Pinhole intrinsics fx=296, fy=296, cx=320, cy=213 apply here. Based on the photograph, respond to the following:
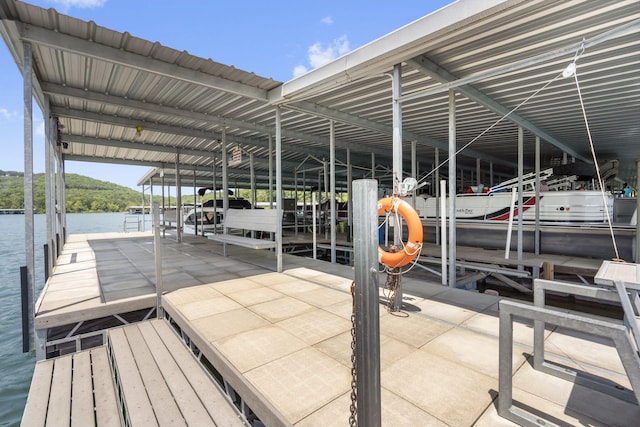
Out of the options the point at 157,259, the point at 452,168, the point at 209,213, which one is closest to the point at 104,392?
the point at 157,259

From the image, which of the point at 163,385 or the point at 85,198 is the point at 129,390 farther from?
the point at 85,198

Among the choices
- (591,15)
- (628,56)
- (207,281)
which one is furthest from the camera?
(207,281)

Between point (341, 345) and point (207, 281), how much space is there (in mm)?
3155

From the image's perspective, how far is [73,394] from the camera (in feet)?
7.82

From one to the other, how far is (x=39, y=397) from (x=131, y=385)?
711mm

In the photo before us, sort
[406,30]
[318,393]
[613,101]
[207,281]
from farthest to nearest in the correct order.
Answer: [613,101] → [207,281] → [406,30] → [318,393]

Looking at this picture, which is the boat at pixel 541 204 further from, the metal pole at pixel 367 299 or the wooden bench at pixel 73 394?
the wooden bench at pixel 73 394

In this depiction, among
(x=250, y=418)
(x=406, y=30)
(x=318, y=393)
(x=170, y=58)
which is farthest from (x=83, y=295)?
(x=406, y=30)

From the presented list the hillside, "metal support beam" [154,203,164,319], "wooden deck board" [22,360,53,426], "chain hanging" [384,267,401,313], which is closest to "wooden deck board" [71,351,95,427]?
"wooden deck board" [22,360,53,426]

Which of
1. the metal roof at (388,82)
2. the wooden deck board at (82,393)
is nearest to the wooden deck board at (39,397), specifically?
the wooden deck board at (82,393)

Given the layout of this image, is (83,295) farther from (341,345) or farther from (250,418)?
(341,345)

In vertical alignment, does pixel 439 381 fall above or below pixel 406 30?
below

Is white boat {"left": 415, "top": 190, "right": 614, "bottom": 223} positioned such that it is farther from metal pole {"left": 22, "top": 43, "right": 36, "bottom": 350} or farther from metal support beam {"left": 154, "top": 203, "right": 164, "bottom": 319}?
metal pole {"left": 22, "top": 43, "right": 36, "bottom": 350}

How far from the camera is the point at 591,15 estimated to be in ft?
9.70
